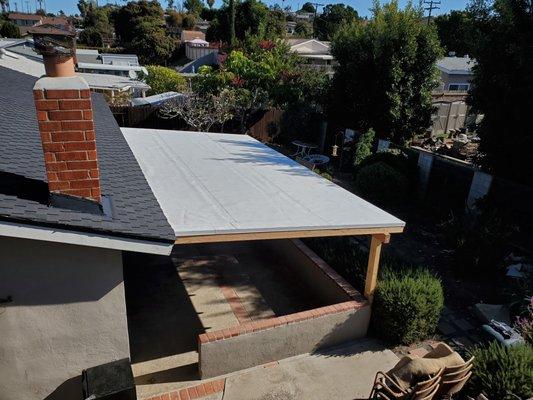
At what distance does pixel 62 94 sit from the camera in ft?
14.7

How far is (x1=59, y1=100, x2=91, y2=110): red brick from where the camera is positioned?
4531 mm

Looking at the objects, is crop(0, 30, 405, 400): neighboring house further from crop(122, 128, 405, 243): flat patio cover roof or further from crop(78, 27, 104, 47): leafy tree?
crop(78, 27, 104, 47): leafy tree

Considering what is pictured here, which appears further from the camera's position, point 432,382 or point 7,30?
point 7,30

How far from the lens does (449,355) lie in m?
5.82

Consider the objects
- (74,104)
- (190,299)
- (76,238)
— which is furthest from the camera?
(190,299)

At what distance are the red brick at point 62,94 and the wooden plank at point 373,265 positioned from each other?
5.17 metres

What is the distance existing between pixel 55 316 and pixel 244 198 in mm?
3399

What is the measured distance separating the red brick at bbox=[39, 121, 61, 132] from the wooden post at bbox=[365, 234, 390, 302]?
5.21 meters

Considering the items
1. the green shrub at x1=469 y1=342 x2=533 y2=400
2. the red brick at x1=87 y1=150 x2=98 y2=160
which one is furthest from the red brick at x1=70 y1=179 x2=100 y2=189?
the green shrub at x1=469 y1=342 x2=533 y2=400

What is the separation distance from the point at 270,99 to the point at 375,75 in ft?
23.5

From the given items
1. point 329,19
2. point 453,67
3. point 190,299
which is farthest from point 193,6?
point 190,299

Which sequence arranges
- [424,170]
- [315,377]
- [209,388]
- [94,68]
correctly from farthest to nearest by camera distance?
[94,68] < [424,170] < [315,377] < [209,388]

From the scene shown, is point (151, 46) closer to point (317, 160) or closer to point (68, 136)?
point (317, 160)

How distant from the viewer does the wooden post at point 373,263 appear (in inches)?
274
